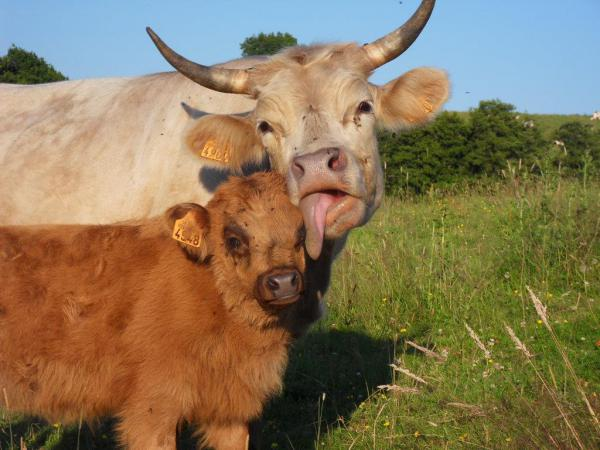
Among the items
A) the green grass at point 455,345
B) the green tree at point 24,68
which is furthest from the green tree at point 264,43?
the green grass at point 455,345

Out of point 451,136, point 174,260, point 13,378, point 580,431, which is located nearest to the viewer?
point 580,431

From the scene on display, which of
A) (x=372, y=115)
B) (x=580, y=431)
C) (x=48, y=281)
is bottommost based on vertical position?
(x=580, y=431)

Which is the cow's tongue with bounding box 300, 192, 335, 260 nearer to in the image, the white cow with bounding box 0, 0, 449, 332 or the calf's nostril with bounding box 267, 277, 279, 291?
the white cow with bounding box 0, 0, 449, 332

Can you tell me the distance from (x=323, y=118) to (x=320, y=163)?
1.85 feet

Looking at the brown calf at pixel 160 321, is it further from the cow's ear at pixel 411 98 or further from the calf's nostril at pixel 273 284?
the cow's ear at pixel 411 98

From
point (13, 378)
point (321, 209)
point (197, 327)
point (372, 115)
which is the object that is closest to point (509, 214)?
point (372, 115)

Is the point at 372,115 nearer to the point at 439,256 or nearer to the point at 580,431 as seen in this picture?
the point at 580,431

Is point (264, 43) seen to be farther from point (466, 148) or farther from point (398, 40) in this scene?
point (398, 40)

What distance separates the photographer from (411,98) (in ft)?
19.3

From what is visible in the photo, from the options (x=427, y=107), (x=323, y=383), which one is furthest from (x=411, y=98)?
(x=323, y=383)

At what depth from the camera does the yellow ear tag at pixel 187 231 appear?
15.1 feet

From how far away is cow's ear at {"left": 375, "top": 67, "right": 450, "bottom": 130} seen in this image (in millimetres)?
5852

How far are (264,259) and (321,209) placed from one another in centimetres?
55

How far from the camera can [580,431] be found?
12.8 ft
